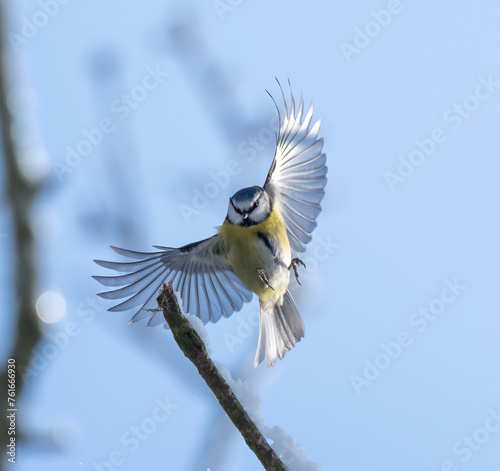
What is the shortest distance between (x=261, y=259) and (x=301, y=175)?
63cm

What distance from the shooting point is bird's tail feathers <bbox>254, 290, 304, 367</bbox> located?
328 centimetres

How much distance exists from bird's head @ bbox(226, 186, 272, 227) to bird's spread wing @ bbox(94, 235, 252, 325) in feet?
0.69

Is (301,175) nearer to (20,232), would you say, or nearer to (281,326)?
(281,326)

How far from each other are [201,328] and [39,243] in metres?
0.94

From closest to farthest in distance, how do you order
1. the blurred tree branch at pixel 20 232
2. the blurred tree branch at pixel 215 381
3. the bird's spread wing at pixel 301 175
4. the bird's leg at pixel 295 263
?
the blurred tree branch at pixel 215 381, the blurred tree branch at pixel 20 232, the bird's leg at pixel 295 263, the bird's spread wing at pixel 301 175

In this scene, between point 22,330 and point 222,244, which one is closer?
point 22,330

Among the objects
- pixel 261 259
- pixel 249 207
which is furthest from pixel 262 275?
pixel 249 207

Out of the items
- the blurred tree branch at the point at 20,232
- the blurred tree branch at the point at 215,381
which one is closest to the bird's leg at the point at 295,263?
the blurred tree branch at the point at 215,381

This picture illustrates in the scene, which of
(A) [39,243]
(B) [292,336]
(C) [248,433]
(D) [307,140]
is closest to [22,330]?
(A) [39,243]

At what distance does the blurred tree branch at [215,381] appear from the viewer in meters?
1.69

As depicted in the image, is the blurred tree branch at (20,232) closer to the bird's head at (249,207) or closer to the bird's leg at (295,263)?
the bird's head at (249,207)

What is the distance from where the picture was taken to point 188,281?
10.8 ft

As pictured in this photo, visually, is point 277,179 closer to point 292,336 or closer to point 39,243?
point 292,336

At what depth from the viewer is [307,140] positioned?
327 centimetres
